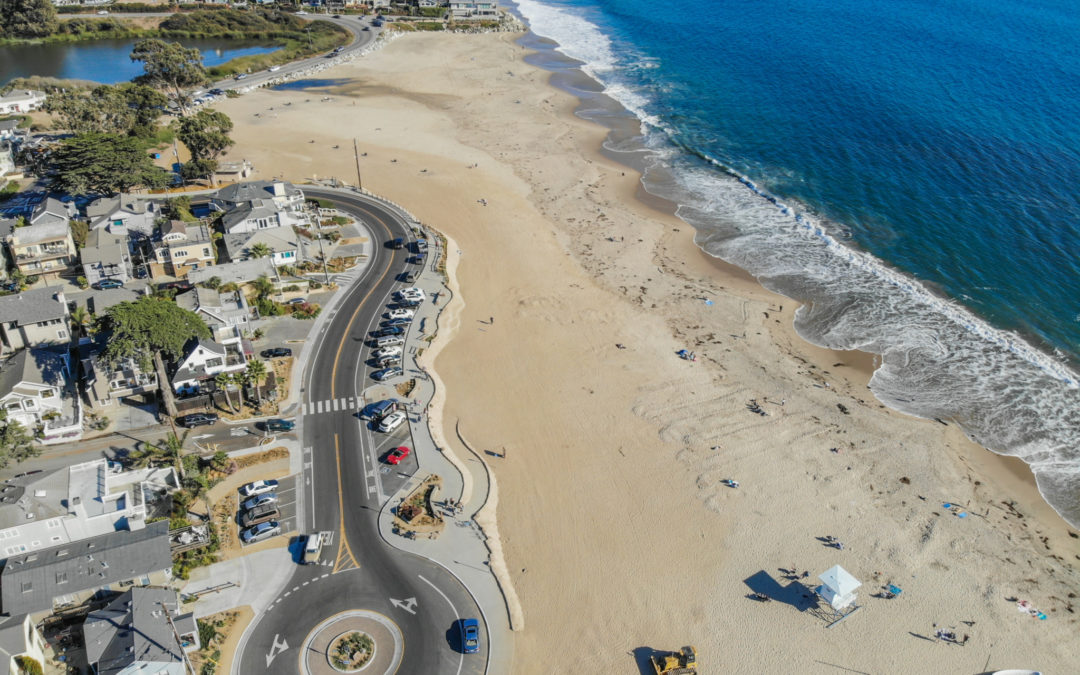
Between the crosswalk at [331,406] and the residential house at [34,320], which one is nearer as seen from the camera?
the crosswalk at [331,406]

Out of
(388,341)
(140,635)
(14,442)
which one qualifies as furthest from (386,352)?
(140,635)

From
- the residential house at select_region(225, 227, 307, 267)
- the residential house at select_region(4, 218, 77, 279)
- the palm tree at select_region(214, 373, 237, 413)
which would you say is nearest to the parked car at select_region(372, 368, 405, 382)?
the palm tree at select_region(214, 373, 237, 413)

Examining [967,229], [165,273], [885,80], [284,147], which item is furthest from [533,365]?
[885,80]

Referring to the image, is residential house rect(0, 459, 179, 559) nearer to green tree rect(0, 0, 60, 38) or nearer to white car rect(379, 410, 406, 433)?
white car rect(379, 410, 406, 433)

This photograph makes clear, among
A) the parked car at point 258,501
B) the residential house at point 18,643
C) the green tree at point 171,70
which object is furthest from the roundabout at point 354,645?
the green tree at point 171,70

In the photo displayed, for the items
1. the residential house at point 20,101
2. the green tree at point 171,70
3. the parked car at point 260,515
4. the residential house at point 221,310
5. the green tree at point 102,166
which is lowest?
the parked car at point 260,515

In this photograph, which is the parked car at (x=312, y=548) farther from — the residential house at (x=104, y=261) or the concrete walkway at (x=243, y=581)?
the residential house at (x=104, y=261)
